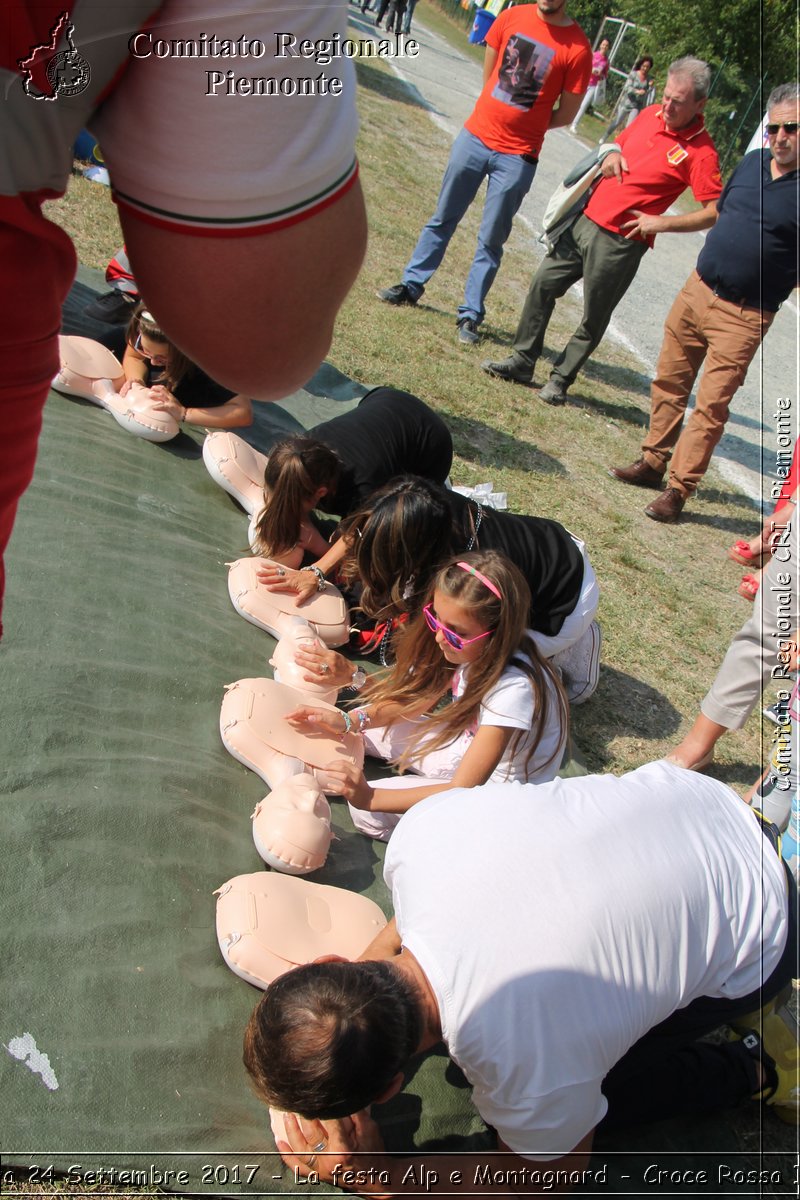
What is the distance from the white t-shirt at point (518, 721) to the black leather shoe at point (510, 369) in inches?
142

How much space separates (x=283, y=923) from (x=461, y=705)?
72 centimetres

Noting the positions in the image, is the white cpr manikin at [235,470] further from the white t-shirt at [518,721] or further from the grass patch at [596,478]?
the grass patch at [596,478]

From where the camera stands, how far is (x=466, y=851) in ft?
5.21

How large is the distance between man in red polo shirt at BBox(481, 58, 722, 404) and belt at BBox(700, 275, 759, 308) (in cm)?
55

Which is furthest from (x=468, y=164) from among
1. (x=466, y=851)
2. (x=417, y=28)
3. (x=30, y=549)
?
(x=417, y=28)

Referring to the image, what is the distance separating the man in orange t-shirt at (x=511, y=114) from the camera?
4965mm

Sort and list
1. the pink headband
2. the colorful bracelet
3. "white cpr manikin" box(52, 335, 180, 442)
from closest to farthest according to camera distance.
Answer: the pink headband
the colorful bracelet
"white cpr manikin" box(52, 335, 180, 442)

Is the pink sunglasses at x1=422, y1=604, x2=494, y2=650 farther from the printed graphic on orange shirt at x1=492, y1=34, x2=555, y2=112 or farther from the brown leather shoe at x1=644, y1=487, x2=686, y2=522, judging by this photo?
the printed graphic on orange shirt at x1=492, y1=34, x2=555, y2=112

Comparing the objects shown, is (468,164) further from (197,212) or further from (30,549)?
(197,212)

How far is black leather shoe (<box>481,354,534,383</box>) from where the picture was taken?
5602 mm

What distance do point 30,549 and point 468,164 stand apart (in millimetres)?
4076

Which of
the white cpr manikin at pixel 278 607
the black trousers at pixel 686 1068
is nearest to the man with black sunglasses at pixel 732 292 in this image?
the white cpr manikin at pixel 278 607

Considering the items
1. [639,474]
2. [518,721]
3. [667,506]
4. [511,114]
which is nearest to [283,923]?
[518,721]
